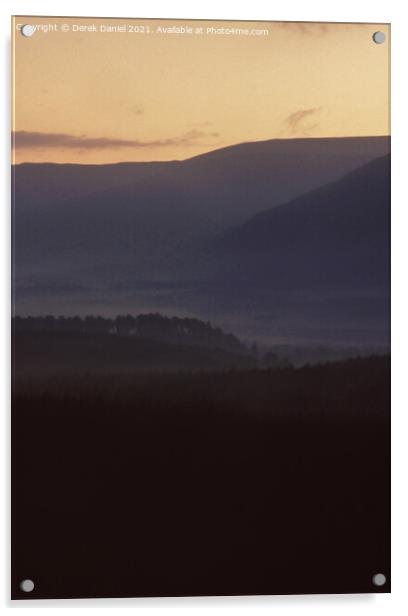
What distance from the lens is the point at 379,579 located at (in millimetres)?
1479

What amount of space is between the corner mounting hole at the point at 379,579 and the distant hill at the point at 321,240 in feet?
1.75

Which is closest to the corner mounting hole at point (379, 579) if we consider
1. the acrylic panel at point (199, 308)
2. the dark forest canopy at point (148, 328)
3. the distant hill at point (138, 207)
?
the acrylic panel at point (199, 308)

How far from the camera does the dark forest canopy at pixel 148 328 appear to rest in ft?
4.77

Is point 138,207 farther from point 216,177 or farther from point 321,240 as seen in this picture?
point 321,240

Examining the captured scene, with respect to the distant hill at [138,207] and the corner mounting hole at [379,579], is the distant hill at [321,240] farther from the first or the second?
the corner mounting hole at [379,579]

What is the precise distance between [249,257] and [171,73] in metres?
0.37

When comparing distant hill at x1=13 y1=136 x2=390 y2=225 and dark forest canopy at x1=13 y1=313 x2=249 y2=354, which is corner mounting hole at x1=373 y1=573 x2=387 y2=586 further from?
distant hill at x1=13 y1=136 x2=390 y2=225

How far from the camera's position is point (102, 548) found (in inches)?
57.1

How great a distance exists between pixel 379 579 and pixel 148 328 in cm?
63

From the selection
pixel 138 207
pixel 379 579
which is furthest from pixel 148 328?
pixel 379 579

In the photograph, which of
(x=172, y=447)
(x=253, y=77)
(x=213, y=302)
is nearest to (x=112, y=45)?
(x=253, y=77)

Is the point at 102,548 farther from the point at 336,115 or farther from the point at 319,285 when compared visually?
the point at 336,115

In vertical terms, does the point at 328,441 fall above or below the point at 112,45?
below

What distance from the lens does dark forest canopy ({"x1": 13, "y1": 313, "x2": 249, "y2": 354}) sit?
4.77 feet
